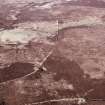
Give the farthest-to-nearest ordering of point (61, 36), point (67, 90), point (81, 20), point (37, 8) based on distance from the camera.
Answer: point (37, 8) < point (81, 20) < point (61, 36) < point (67, 90)

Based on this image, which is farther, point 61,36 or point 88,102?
point 61,36

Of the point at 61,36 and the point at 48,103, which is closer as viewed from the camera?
the point at 48,103

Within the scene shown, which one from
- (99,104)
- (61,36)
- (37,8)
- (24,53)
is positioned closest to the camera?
(99,104)

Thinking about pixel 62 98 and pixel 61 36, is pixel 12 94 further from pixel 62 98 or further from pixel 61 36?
pixel 61 36

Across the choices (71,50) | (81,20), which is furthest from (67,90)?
(81,20)

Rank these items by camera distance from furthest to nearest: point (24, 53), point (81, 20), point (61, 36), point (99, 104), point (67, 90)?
1. point (81, 20)
2. point (61, 36)
3. point (24, 53)
4. point (67, 90)
5. point (99, 104)

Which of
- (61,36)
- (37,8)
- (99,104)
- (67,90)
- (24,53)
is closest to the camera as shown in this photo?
(99,104)

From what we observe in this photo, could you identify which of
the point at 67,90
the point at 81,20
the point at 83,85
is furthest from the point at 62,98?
the point at 81,20

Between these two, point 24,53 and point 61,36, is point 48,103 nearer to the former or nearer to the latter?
point 24,53
